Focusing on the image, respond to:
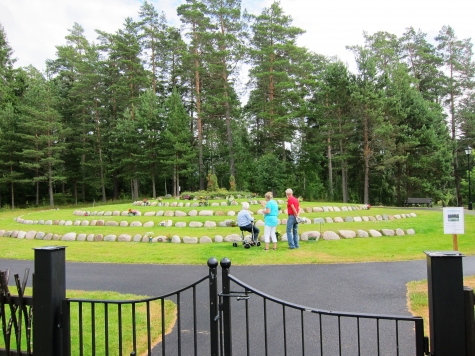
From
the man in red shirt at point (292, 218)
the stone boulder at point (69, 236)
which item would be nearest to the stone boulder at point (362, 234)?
the man in red shirt at point (292, 218)

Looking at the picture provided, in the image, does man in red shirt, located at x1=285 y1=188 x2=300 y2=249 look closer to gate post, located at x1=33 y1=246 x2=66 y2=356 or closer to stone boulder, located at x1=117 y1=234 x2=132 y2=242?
stone boulder, located at x1=117 y1=234 x2=132 y2=242

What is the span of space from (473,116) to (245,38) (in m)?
23.1

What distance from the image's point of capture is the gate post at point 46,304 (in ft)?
9.08

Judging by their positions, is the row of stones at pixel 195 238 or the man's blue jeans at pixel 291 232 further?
the row of stones at pixel 195 238

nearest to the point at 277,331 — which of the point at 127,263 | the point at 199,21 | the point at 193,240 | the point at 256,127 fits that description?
the point at 127,263

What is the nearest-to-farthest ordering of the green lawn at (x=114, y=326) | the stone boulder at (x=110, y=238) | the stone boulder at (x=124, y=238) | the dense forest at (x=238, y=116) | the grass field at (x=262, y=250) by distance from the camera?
the green lawn at (x=114, y=326), the grass field at (x=262, y=250), the stone boulder at (x=124, y=238), the stone boulder at (x=110, y=238), the dense forest at (x=238, y=116)

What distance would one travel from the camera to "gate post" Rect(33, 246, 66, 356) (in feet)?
9.08

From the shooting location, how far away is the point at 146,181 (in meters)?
36.4

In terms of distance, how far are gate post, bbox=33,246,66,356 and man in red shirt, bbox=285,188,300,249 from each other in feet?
23.3

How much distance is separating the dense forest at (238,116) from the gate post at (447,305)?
2285 centimetres

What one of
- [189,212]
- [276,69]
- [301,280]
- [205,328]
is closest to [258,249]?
[301,280]

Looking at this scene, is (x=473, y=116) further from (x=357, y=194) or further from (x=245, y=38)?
(x=245, y=38)

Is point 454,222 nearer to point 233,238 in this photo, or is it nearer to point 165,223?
point 233,238

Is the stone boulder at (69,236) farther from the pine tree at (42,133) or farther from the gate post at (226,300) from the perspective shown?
the pine tree at (42,133)
